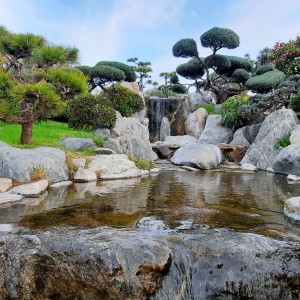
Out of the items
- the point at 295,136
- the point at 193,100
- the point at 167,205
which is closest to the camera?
the point at 167,205

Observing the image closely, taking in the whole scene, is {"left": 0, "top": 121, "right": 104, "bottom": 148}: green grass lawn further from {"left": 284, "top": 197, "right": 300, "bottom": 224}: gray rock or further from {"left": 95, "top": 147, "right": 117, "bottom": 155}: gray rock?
{"left": 284, "top": 197, "right": 300, "bottom": 224}: gray rock

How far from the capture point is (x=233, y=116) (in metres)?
21.1

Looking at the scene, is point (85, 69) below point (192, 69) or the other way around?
below

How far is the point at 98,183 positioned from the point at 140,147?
5.52 meters

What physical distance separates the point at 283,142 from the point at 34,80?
1123 centimetres

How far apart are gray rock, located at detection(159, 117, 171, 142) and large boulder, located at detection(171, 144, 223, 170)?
26.0 ft

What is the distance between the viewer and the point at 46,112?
12.1m

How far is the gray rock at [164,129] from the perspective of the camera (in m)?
25.3

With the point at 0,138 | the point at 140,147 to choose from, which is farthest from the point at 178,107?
the point at 0,138

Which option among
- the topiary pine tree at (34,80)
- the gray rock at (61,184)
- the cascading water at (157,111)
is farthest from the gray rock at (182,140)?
the gray rock at (61,184)

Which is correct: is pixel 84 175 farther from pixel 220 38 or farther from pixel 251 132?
pixel 220 38

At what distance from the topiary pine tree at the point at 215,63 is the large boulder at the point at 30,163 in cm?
1758

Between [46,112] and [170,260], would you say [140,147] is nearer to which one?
[46,112]

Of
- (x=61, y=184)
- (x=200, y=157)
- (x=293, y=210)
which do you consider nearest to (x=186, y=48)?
(x=200, y=157)
